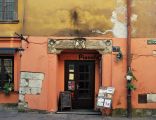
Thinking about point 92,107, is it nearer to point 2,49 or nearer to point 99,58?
point 99,58

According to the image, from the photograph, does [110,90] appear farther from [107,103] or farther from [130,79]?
[130,79]

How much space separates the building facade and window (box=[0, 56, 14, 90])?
0.23m

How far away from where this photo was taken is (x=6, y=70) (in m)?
19.1

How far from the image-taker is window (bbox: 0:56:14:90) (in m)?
19.0

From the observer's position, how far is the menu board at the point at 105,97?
680 inches

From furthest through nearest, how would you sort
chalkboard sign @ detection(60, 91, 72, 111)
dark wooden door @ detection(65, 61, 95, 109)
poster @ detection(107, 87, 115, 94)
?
dark wooden door @ detection(65, 61, 95, 109)
chalkboard sign @ detection(60, 91, 72, 111)
poster @ detection(107, 87, 115, 94)

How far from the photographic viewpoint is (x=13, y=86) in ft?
61.8

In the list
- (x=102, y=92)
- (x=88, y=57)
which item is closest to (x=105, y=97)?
(x=102, y=92)

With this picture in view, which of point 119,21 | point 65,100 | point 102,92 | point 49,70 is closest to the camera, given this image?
point 102,92

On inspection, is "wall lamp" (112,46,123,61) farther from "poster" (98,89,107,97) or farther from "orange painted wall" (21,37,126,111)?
"poster" (98,89,107,97)

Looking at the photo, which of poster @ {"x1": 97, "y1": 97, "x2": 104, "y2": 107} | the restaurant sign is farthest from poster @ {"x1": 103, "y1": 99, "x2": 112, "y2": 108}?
the restaurant sign

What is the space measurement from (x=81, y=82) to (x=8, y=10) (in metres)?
4.70

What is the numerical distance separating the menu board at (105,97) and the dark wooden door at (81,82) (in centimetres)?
145

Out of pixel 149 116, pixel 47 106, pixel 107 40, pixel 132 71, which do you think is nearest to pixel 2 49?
pixel 47 106
